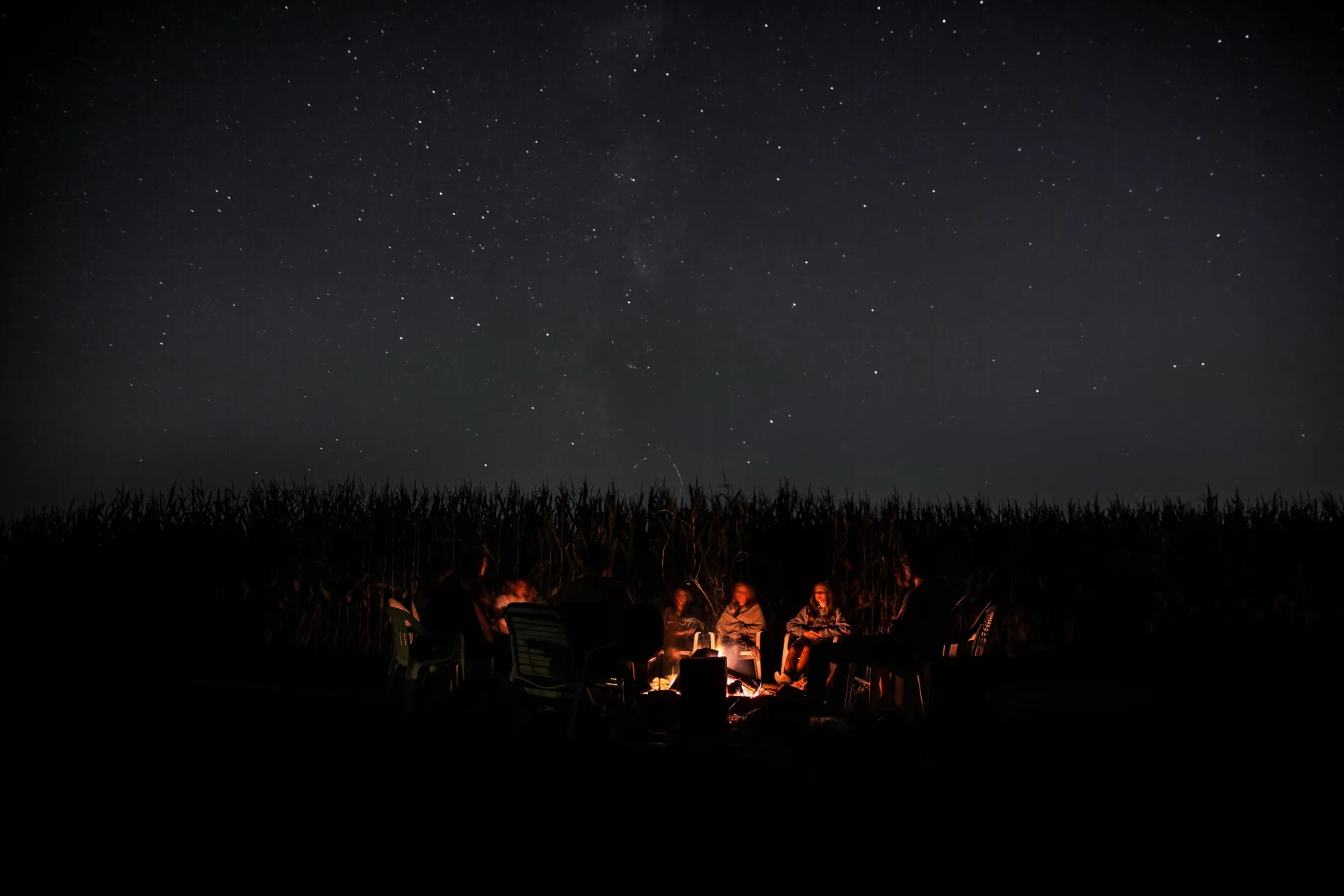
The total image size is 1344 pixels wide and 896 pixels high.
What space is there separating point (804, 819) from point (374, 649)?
7600mm

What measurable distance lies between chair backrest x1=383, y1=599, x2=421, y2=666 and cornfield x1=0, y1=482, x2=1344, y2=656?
3.57 m

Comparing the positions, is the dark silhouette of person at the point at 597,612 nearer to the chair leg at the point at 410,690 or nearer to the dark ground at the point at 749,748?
the dark ground at the point at 749,748

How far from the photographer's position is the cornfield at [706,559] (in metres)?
10.1

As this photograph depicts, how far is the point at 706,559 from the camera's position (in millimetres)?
9633

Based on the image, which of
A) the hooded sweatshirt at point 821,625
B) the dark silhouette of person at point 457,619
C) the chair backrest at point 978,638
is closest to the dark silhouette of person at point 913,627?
the chair backrest at point 978,638

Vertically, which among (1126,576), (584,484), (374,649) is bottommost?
(374,649)

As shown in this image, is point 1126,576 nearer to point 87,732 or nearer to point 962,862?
point 962,862

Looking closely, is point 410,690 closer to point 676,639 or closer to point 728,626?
point 676,639

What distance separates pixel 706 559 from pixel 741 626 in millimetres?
Answer: 2826

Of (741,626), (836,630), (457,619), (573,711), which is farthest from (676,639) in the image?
(573,711)

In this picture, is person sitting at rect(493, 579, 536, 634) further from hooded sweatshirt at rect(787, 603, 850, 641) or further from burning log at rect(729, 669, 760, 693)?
hooded sweatshirt at rect(787, 603, 850, 641)

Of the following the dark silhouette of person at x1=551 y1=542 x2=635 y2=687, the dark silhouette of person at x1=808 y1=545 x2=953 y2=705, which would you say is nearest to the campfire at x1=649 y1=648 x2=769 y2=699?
the dark silhouette of person at x1=808 y1=545 x2=953 y2=705

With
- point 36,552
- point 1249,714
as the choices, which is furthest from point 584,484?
point 36,552

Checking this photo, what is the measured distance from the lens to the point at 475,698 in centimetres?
604
